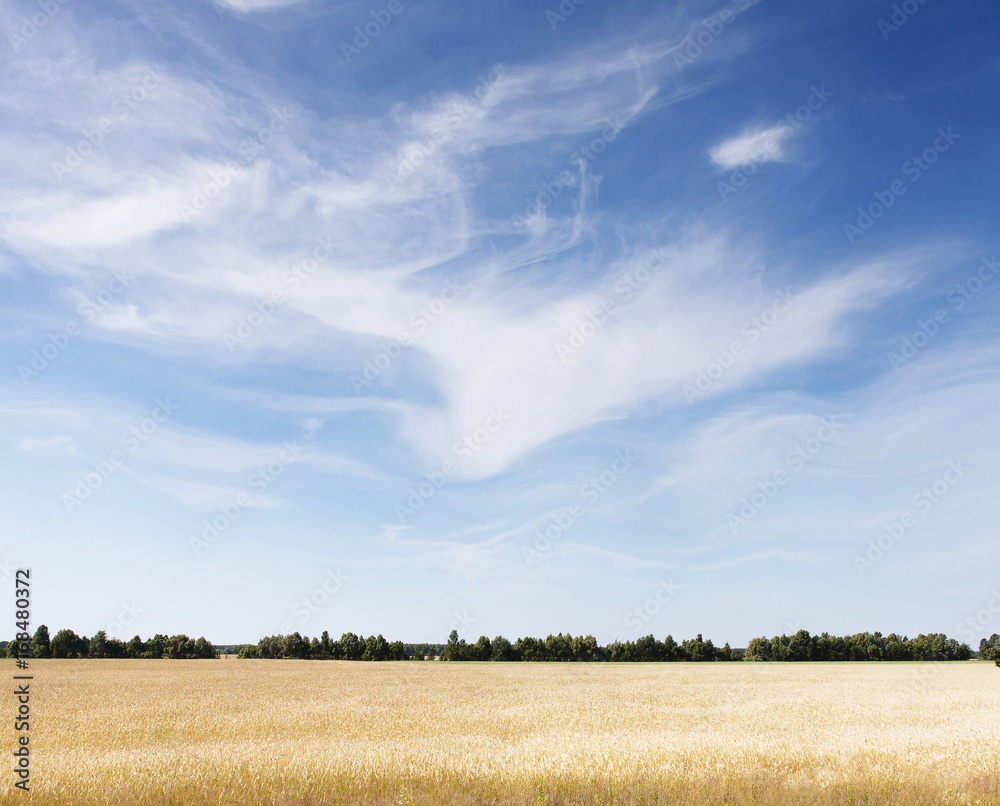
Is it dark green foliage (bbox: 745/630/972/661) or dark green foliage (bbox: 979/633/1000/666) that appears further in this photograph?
dark green foliage (bbox: 979/633/1000/666)

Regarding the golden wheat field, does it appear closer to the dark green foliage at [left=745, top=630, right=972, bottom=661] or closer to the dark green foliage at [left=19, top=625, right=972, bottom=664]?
the dark green foliage at [left=19, top=625, right=972, bottom=664]

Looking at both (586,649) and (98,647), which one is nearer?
(98,647)

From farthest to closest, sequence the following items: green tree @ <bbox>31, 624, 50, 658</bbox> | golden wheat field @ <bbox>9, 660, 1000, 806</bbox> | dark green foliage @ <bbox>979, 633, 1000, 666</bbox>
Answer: dark green foliage @ <bbox>979, 633, 1000, 666</bbox> → green tree @ <bbox>31, 624, 50, 658</bbox> → golden wheat field @ <bbox>9, 660, 1000, 806</bbox>

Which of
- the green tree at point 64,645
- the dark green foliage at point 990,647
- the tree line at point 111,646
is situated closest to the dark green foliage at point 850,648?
the dark green foliage at point 990,647

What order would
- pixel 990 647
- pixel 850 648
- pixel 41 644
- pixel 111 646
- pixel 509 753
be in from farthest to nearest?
1. pixel 990 647
2. pixel 850 648
3. pixel 111 646
4. pixel 41 644
5. pixel 509 753

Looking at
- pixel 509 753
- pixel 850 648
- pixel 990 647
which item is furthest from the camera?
pixel 990 647

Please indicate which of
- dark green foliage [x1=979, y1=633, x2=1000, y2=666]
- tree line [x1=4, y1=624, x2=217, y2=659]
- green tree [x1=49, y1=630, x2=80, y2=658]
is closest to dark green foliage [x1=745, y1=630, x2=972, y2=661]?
dark green foliage [x1=979, y1=633, x2=1000, y2=666]

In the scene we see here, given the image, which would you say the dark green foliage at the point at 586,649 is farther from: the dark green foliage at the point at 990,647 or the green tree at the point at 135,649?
the dark green foliage at the point at 990,647

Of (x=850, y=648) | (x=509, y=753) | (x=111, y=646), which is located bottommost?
(x=850, y=648)

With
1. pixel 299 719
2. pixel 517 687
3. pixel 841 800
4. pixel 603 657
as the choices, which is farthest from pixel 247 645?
pixel 841 800

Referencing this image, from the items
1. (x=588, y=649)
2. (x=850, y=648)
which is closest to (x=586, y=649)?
(x=588, y=649)

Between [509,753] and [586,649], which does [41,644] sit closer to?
[586,649]

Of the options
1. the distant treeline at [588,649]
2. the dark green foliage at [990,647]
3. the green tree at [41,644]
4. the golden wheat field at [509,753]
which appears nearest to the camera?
the golden wheat field at [509,753]

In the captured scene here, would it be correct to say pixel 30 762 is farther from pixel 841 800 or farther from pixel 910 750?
pixel 910 750
